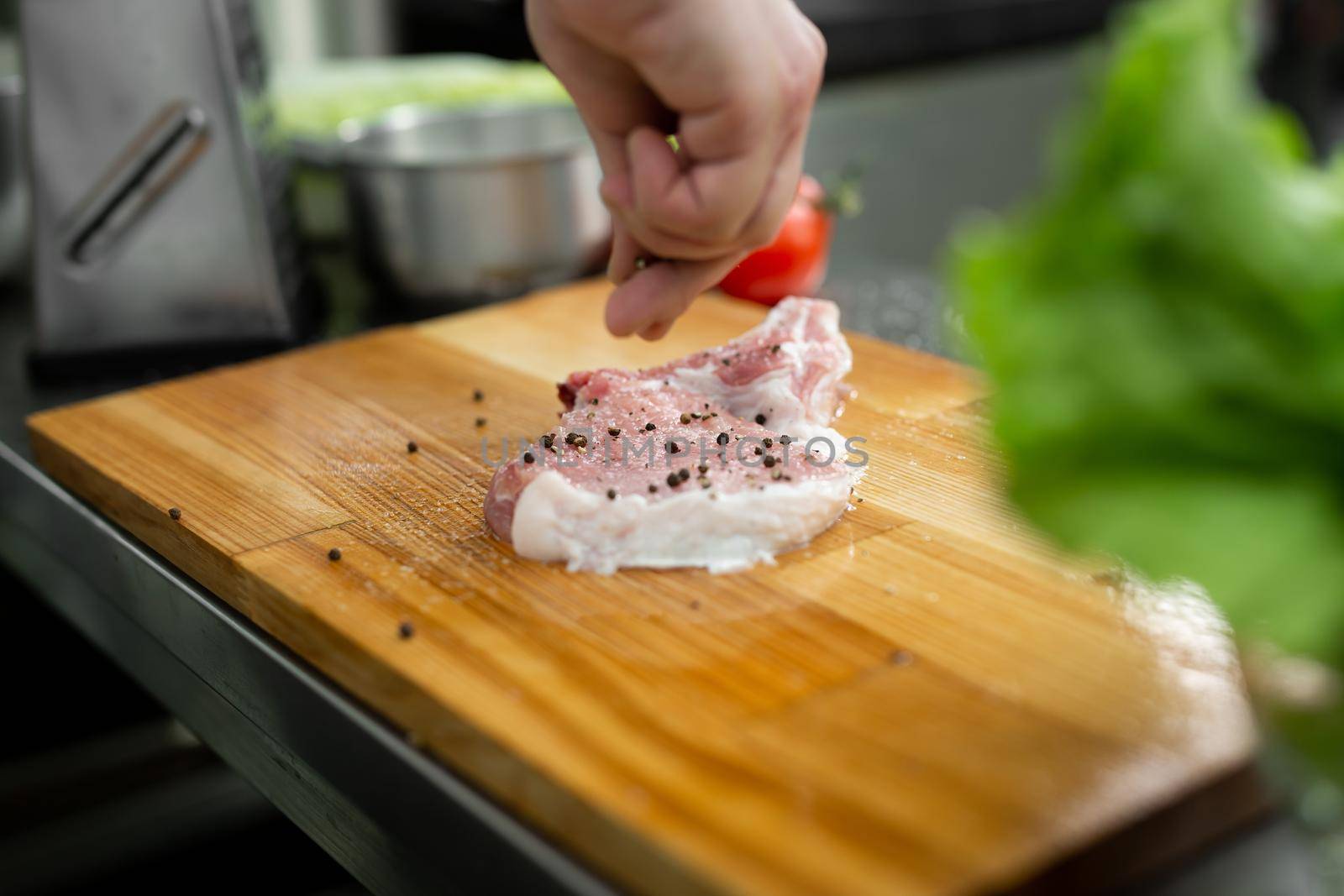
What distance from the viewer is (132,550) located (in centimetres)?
138

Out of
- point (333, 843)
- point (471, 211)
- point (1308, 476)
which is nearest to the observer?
point (1308, 476)

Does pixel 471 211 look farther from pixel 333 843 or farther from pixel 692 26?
pixel 333 843

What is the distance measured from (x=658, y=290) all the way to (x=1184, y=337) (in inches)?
28.8

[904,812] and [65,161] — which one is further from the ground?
[65,161]

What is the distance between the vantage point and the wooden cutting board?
2.68 feet

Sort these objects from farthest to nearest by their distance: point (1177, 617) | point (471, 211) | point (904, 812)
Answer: point (471, 211)
point (1177, 617)
point (904, 812)

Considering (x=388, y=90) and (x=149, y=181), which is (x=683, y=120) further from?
(x=388, y=90)

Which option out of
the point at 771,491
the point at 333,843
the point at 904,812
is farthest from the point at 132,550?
the point at 904,812

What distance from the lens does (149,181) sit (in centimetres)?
185

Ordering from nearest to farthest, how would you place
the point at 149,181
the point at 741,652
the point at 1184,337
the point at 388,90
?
the point at 1184,337, the point at 741,652, the point at 149,181, the point at 388,90

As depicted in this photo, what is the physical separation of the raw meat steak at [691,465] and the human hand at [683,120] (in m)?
0.11

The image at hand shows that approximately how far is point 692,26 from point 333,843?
0.79 m

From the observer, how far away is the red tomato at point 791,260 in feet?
6.79

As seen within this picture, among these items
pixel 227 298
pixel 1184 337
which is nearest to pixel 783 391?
pixel 1184 337
